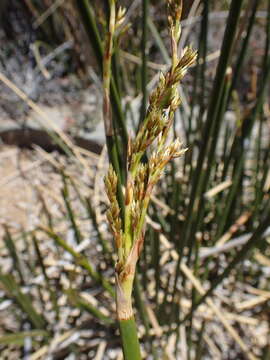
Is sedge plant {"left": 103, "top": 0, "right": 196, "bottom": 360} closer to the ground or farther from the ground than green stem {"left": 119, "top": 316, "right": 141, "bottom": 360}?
farther from the ground

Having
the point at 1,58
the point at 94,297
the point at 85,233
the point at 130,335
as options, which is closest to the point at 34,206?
the point at 85,233

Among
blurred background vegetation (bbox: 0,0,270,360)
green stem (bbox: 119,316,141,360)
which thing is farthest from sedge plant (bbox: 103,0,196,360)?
blurred background vegetation (bbox: 0,0,270,360)

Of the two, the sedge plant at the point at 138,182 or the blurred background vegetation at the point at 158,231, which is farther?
the blurred background vegetation at the point at 158,231

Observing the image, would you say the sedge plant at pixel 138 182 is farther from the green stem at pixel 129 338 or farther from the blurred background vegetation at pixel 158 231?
the blurred background vegetation at pixel 158 231

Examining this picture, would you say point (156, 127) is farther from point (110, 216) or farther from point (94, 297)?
point (94, 297)

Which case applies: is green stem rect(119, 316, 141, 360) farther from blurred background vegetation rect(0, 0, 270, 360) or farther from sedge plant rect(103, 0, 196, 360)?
blurred background vegetation rect(0, 0, 270, 360)

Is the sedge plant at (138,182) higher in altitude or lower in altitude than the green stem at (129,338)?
higher

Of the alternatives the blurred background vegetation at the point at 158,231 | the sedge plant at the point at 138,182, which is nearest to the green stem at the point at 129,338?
the sedge plant at the point at 138,182

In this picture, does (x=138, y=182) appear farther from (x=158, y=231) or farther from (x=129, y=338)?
(x=158, y=231)
